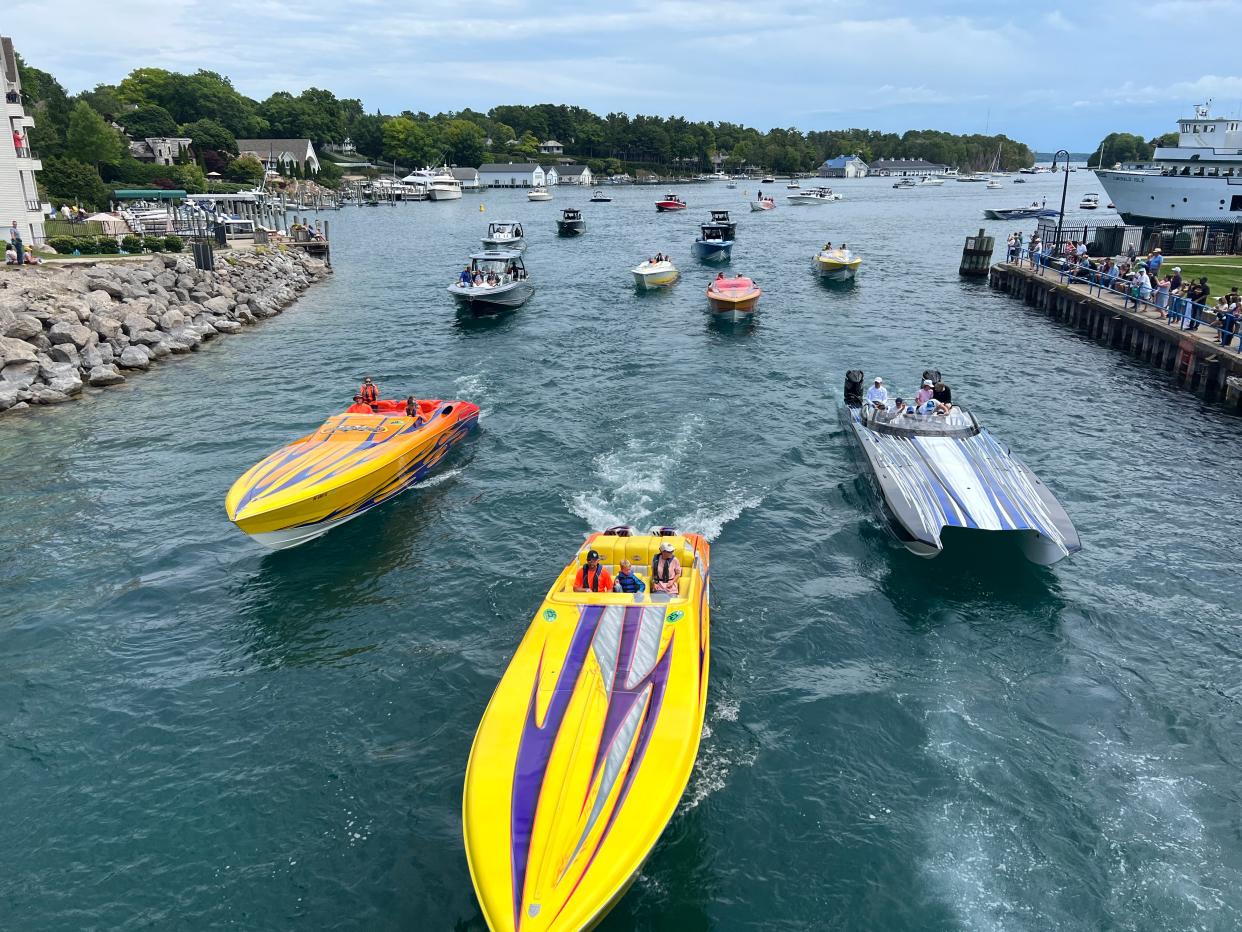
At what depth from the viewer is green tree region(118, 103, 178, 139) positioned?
13412cm

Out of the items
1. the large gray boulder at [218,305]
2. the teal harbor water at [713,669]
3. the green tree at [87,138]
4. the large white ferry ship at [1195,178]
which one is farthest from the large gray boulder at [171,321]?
the green tree at [87,138]

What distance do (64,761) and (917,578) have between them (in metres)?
15.5

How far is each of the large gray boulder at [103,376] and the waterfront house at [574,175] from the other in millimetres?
174764

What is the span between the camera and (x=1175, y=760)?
12344 millimetres

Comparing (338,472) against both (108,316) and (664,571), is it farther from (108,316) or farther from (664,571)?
(108,316)

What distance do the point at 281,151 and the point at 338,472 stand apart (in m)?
151

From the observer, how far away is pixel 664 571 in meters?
14.0

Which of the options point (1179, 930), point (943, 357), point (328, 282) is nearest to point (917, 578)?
point (1179, 930)

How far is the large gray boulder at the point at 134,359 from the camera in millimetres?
32750

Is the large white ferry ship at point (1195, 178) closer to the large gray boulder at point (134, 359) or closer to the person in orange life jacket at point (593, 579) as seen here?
the person in orange life jacket at point (593, 579)

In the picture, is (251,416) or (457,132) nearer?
(251,416)

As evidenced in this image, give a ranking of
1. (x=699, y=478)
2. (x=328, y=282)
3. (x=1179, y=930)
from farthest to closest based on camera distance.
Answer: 1. (x=328, y=282)
2. (x=699, y=478)
3. (x=1179, y=930)

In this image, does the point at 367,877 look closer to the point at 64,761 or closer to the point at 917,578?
the point at 64,761

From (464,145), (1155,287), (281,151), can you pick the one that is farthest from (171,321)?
(464,145)
